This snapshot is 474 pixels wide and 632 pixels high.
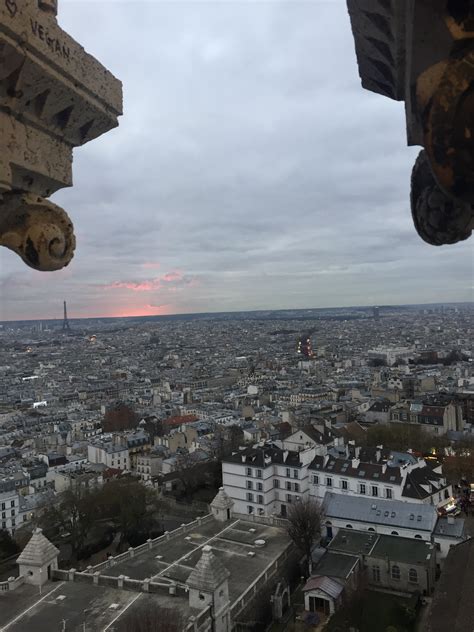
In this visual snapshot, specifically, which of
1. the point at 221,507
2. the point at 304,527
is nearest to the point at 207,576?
the point at 221,507

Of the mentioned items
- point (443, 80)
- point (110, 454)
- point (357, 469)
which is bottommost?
point (110, 454)

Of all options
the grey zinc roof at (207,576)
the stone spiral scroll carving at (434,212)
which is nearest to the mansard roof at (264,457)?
the grey zinc roof at (207,576)

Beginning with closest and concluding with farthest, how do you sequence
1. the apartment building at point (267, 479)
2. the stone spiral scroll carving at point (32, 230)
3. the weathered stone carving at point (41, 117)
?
the weathered stone carving at point (41, 117) < the stone spiral scroll carving at point (32, 230) < the apartment building at point (267, 479)

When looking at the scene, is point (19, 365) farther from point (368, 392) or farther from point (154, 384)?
point (368, 392)

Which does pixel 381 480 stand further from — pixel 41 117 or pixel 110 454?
pixel 41 117

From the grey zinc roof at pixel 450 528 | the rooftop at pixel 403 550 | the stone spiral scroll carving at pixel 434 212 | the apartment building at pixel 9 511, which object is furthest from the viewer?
the apartment building at pixel 9 511

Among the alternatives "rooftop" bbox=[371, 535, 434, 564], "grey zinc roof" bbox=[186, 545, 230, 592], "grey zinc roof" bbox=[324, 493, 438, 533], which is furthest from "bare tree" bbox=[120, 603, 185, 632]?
"grey zinc roof" bbox=[324, 493, 438, 533]

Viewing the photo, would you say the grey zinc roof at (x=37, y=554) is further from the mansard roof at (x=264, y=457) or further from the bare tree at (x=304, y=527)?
the mansard roof at (x=264, y=457)
